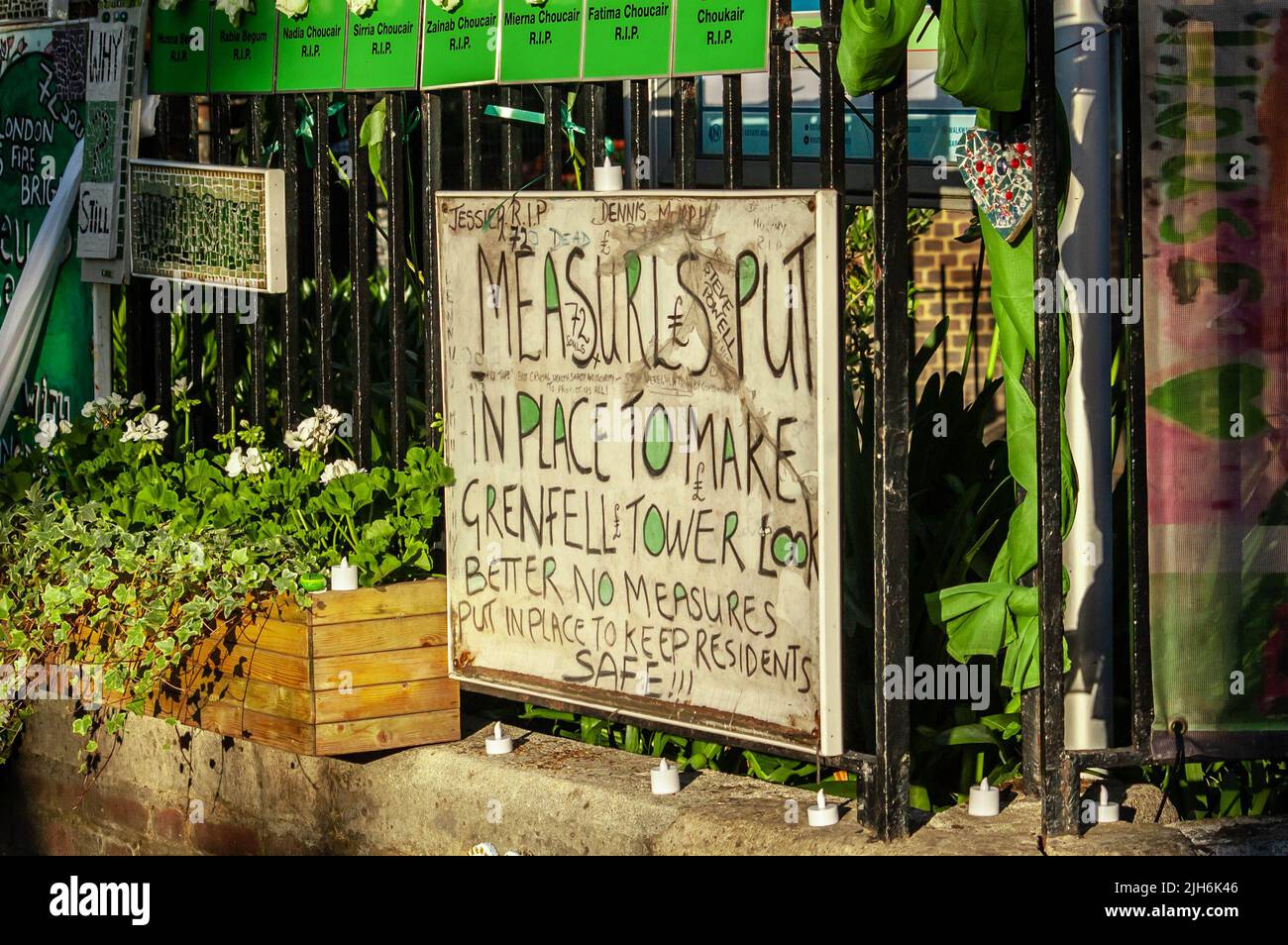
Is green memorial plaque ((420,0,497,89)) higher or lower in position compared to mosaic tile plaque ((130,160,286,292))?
higher

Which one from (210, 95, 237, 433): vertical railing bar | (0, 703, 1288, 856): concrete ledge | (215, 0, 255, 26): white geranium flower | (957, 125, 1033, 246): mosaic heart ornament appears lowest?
(0, 703, 1288, 856): concrete ledge

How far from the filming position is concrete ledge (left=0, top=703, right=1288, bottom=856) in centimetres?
392

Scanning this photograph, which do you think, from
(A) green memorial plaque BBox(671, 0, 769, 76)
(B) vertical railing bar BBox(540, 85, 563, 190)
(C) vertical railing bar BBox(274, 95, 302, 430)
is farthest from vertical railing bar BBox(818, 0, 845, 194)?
(C) vertical railing bar BBox(274, 95, 302, 430)

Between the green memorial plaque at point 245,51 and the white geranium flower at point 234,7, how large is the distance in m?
0.01

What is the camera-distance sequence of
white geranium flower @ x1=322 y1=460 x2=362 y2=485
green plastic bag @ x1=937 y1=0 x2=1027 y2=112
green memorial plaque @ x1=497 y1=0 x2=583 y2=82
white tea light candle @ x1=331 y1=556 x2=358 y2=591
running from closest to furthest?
1. green plastic bag @ x1=937 y1=0 x2=1027 y2=112
2. green memorial plaque @ x1=497 y1=0 x2=583 y2=82
3. white tea light candle @ x1=331 y1=556 x2=358 y2=591
4. white geranium flower @ x1=322 y1=460 x2=362 y2=485

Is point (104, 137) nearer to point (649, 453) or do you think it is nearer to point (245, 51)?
point (245, 51)

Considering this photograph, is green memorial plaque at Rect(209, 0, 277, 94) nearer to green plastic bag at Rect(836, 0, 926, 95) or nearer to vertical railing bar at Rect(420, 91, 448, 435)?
vertical railing bar at Rect(420, 91, 448, 435)

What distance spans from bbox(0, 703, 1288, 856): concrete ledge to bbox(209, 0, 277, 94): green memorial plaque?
1.88 metres

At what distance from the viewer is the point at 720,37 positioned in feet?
13.9

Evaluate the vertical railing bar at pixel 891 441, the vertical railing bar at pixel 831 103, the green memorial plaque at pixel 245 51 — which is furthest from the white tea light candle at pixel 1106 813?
Answer: the green memorial plaque at pixel 245 51

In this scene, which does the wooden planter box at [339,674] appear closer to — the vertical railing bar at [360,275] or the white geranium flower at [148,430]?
the vertical railing bar at [360,275]

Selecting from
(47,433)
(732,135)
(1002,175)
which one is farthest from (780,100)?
(47,433)
